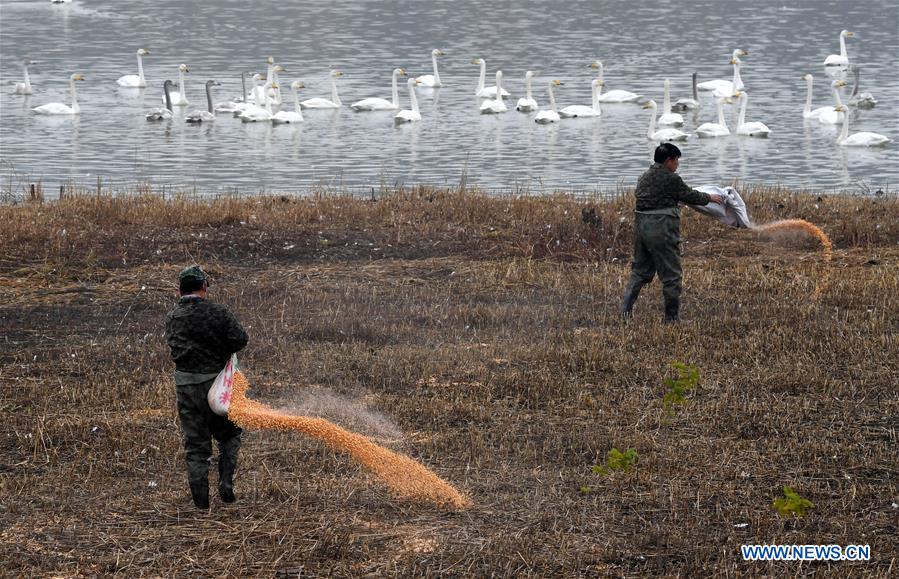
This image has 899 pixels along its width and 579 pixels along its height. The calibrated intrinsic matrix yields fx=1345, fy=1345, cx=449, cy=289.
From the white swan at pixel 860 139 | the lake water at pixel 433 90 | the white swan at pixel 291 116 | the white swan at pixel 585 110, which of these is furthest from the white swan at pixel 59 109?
the white swan at pixel 860 139

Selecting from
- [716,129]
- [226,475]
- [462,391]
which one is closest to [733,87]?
[716,129]

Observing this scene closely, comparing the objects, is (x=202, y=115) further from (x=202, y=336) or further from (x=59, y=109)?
(x=202, y=336)

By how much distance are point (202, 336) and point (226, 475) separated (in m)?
0.82

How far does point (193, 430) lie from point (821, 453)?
3855 millimetres

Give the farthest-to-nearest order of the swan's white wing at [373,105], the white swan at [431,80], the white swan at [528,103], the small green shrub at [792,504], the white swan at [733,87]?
the white swan at [431,80] < the white swan at [733,87] < the swan's white wing at [373,105] < the white swan at [528,103] < the small green shrub at [792,504]

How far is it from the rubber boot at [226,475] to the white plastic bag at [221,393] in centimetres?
31

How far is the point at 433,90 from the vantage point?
4078 cm

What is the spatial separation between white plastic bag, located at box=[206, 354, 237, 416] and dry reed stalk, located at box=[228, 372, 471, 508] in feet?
0.54

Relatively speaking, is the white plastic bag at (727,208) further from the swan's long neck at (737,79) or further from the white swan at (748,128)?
the swan's long neck at (737,79)

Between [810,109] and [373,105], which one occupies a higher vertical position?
[810,109]

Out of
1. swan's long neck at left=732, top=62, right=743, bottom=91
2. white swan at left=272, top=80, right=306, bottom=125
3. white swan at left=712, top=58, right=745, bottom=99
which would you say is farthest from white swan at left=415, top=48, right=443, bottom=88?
swan's long neck at left=732, top=62, right=743, bottom=91

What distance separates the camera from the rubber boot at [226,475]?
7633mm

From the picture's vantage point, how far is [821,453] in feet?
27.5

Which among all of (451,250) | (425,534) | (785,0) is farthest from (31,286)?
(785,0)
